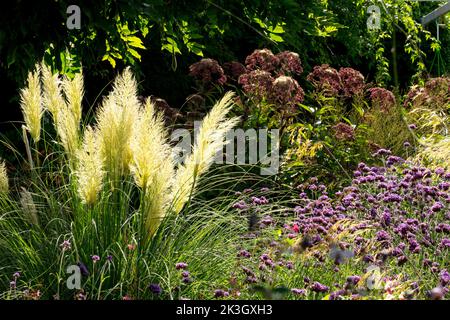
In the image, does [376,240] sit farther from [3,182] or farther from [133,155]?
[3,182]

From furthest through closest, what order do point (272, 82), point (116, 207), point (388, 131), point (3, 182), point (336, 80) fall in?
point (388, 131) < point (336, 80) < point (272, 82) < point (3, 182) < point (116, 207)

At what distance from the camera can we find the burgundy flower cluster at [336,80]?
6.75 meters

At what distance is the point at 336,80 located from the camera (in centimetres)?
675

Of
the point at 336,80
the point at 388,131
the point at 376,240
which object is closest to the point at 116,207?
the point at 376,240

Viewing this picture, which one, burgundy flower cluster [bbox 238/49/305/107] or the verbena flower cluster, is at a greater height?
burgundy flower cluster [bbox 238/49/305/107]

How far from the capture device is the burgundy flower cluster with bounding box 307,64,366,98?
6746 mm

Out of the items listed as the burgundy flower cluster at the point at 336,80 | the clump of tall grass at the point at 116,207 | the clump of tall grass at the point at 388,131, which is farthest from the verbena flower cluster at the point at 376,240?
the clump of tall grass at the point at 388,131

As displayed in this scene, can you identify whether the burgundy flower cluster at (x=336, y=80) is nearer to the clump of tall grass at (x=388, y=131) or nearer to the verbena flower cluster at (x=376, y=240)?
the clump of tall grass at (x=388, y=131)

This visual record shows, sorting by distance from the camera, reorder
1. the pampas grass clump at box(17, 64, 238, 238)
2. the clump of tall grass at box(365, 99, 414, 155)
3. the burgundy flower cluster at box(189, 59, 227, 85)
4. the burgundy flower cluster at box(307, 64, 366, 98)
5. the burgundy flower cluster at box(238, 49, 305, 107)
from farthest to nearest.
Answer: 1. the clump of tall grass at box(365, 99, 414, 155)
2. the burgundy flower cluster at box(307, 64, 366, 98)
3. the burgundy flower cluster at box(189, 59, 227, 85)
4. the burgundy flower cluster at box(238, 49, 305, 107)
5. the pampas grass clump at box(17, 64, 238, 238)

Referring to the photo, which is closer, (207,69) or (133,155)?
(133,155)

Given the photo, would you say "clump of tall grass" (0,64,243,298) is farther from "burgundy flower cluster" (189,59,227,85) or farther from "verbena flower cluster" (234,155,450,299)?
"burgundy flower cluster" (189,59,227,85)

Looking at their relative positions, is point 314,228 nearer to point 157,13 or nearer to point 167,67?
point 157,13

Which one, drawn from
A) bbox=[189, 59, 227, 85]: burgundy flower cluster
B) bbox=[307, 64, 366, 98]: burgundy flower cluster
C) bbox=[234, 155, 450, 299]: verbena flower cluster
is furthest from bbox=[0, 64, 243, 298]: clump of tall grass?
bbox=[307, 64, 366, 98]: burgundy flower cluster
